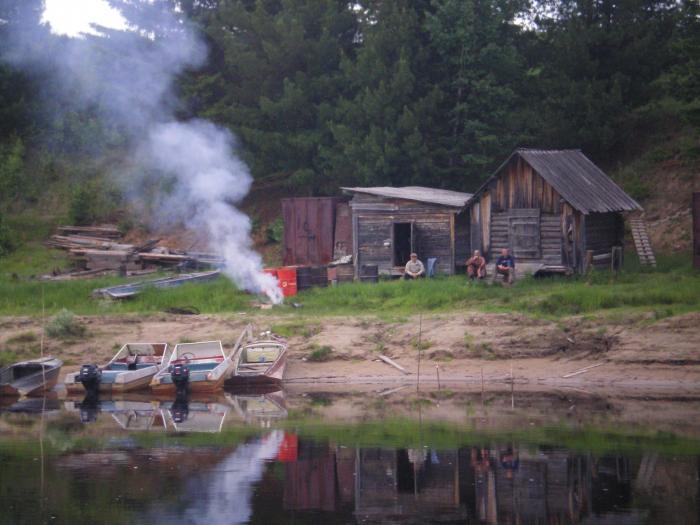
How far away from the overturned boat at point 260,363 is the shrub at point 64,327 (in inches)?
222

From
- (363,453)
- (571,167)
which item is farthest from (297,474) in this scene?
(571,167)

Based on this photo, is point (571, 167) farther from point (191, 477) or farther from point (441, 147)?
point (191, 477)

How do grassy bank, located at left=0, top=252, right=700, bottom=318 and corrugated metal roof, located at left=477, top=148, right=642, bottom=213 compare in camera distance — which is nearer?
grassy bank, located at left=0, top=252, right=700, bottom=318

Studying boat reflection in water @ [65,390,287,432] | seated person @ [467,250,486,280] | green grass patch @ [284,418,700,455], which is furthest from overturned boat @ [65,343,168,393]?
seated person @ [467,250,486,280]

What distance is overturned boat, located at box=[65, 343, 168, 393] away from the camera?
3081 cm

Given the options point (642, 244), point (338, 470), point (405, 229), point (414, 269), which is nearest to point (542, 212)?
point (414, 269)

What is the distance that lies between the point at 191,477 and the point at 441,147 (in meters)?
27.6

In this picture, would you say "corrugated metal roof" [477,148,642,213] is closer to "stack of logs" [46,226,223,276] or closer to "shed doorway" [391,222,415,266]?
"shed doorway" [391,222,415,266]

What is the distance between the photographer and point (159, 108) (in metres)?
51.2

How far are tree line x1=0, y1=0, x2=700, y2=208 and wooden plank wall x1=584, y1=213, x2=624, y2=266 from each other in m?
6.43

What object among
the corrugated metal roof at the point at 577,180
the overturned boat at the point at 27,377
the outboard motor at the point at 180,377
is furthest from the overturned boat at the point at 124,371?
the corrugated metal roof at the point at 577,180

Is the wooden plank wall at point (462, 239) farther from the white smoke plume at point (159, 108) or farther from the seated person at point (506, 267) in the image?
the white smoke plume at point (159, 108)

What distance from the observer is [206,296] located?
37281 mm

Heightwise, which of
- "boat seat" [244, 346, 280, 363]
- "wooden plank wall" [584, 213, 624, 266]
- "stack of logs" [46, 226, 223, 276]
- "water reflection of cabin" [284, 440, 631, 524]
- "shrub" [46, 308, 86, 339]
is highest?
"wooden plank wall" [584, 213, 624, 266]
